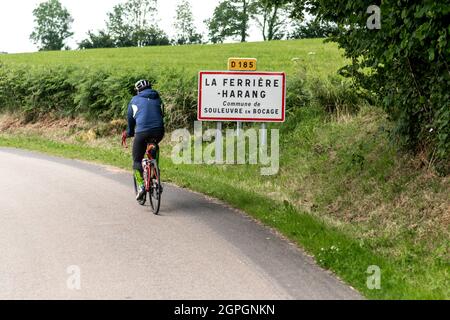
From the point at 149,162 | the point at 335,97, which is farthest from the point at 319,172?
the point at 149,162

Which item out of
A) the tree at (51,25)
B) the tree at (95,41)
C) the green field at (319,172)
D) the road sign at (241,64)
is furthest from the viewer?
the tree at (51,25)

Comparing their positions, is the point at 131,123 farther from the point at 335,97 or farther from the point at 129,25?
the point at 129,25

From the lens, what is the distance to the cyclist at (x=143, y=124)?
11.4 meters

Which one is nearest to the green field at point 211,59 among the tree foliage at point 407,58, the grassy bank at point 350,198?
the grassy bank at point 350,198

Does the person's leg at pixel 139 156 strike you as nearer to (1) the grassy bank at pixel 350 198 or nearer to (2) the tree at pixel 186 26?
(1) the grassy bank at pixel 350 198

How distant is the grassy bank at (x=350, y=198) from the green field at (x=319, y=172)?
0.08 ft

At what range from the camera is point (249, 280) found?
7090mm

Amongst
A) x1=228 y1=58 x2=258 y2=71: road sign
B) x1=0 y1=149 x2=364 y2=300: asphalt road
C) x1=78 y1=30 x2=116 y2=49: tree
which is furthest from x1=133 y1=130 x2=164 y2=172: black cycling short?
x1=78 y1=30 x2=116 y2=49: tree

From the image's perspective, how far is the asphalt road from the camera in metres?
6.73

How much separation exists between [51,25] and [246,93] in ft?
386

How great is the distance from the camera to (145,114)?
11.4 metres

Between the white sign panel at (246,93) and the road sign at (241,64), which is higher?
the road sign at (241,64)

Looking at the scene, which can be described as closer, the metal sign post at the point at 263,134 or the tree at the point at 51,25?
the metal sign post at the point at 263,134

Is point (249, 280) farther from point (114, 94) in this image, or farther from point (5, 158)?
point (114, 94)
